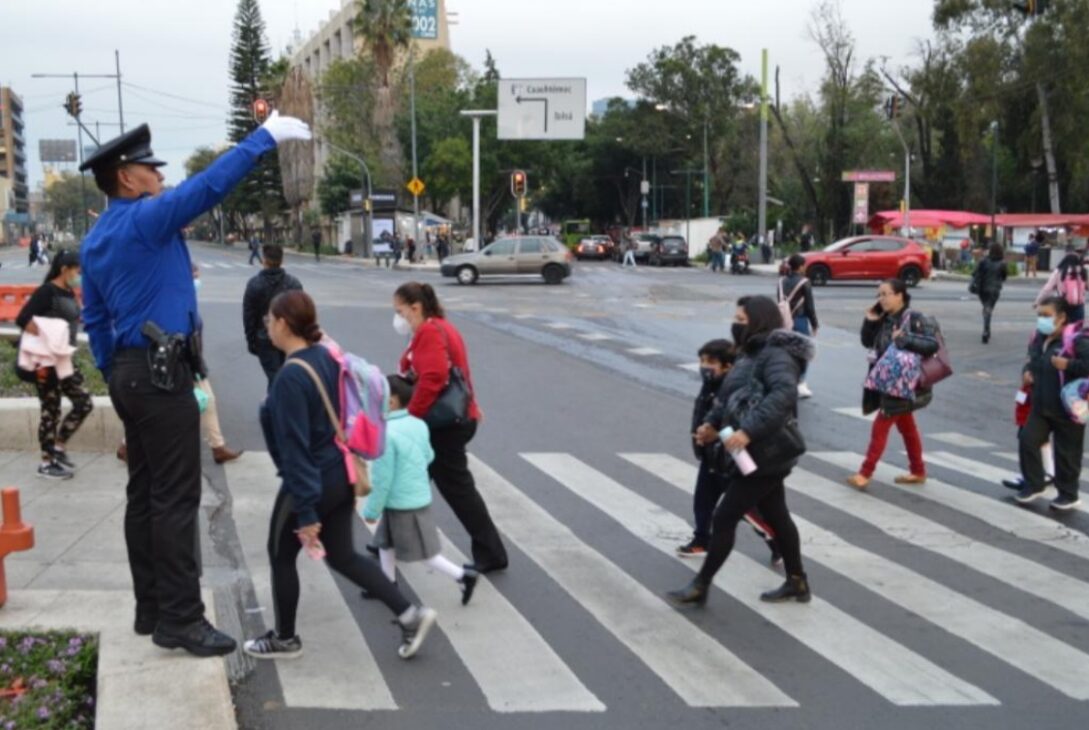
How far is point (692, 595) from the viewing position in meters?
5.98

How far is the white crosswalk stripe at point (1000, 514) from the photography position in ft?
24.3

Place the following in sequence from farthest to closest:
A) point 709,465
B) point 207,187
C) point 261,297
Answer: point 261,297, point 709,465, point 207,187

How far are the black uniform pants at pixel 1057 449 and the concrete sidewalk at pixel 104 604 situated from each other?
5692mm

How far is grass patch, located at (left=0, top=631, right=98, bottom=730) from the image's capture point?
4113 millimetres

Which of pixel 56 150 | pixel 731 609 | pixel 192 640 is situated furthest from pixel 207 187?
pixel 56 150

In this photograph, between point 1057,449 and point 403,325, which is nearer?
point 403,325

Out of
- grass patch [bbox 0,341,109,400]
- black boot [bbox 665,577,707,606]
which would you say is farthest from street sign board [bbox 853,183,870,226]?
black boot [bbox 665,577,707,606]

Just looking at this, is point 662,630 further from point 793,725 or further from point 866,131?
point 866,131

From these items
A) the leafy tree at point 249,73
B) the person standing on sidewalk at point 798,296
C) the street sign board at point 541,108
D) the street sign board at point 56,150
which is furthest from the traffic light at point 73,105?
the street sign board at point 56,150

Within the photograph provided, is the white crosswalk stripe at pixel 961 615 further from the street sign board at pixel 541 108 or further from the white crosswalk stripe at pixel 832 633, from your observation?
the street sign board at pixel 541 108

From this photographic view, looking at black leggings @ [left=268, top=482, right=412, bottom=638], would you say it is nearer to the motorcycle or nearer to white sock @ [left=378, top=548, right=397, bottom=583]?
white sock @ [left=378, top=548, right=397, bottom=583]

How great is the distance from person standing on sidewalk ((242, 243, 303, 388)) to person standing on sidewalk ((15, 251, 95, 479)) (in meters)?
1.27

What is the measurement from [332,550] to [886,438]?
5.13 metres

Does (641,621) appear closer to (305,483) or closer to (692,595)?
(692,595)
